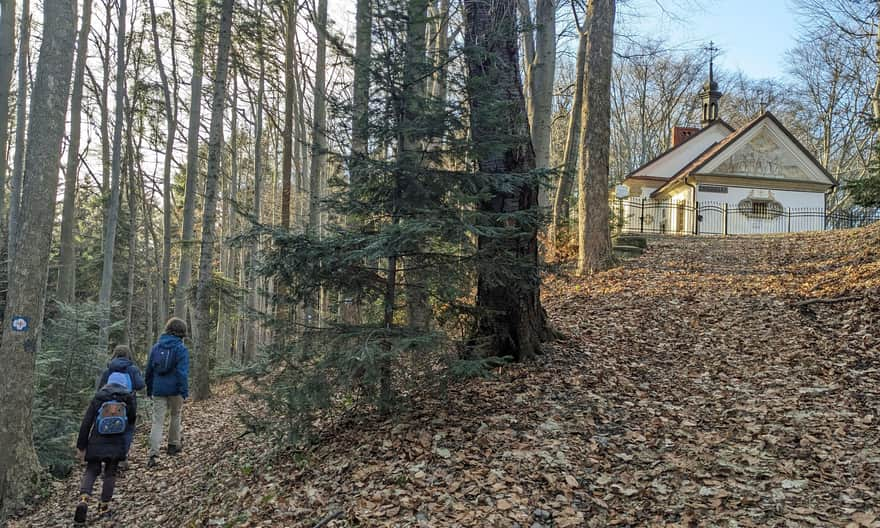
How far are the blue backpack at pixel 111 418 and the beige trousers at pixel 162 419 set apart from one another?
91 cm

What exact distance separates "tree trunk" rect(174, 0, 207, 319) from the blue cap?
6375mm

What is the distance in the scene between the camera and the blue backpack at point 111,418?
532cm

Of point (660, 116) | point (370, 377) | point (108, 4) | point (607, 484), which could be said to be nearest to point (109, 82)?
point (108, 4)

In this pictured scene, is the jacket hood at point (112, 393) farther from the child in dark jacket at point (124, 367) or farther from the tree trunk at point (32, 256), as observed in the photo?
the tree trunk at point (32, 256)

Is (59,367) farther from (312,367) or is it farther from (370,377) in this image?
(370,377)

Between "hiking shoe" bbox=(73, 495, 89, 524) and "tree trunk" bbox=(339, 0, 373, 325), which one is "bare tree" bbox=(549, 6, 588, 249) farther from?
"hiking shoe" bbox=(73, 495, 89, 524)

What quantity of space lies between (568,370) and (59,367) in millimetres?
8512

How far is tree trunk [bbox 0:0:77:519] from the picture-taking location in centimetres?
594

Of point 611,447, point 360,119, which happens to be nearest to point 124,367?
point 360,119

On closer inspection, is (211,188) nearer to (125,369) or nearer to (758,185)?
(125,369)

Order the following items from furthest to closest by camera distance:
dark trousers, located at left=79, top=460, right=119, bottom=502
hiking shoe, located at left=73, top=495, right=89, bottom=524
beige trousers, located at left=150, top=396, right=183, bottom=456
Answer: beige trousers, located at left=150, top=396, right=183, bottom=456 < dark trousers, located at left=79, top=460, right=119, bottom=502 < hiking shoe, located at left=73, top=495, right=89, bottom=524

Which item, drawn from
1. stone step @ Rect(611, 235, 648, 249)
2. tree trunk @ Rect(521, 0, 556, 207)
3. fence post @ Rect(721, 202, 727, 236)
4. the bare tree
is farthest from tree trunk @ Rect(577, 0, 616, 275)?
fence post @ Rect(721, 202, 727, 236)

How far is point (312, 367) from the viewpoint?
470 centimetres

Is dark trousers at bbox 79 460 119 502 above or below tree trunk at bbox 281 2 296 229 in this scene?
below
